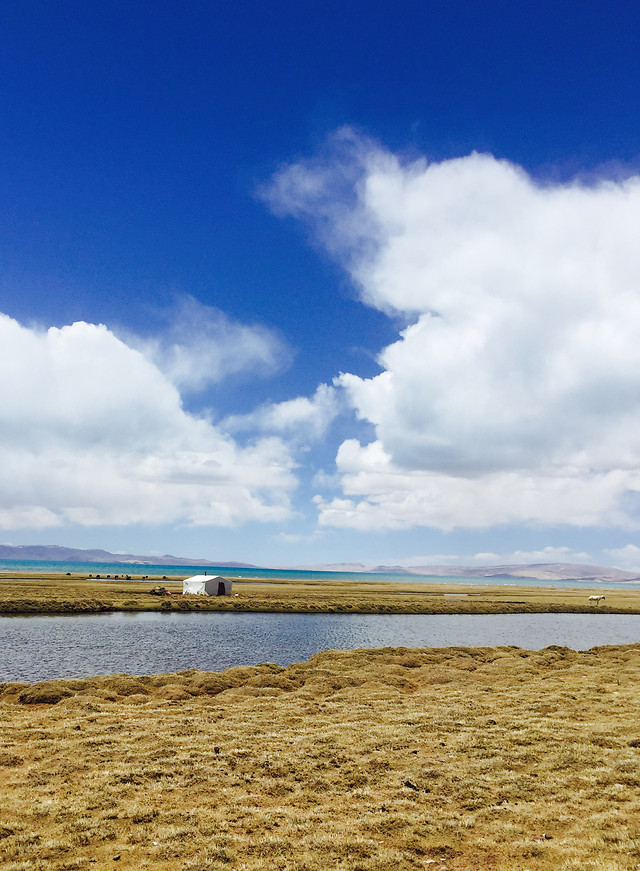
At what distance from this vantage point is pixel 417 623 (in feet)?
317

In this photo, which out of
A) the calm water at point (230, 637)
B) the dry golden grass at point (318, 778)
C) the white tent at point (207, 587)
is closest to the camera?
the dry golden grass at point (318, 778)

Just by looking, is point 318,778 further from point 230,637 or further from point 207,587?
point 207,587

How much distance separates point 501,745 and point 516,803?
5772mm

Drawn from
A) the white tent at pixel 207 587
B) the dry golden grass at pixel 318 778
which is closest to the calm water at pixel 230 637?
the dry golden grass at pixel 318 778

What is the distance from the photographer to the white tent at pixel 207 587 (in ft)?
418

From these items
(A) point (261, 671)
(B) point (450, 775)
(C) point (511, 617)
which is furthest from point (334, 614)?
(B) point (450, 775)

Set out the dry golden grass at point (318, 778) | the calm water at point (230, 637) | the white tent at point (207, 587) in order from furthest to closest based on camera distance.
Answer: the white tent at point (207, 587)
the calm water at point (230, 637)
the dry golden grass at point (318, 778)

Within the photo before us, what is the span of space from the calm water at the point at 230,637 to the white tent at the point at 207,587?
3114cm

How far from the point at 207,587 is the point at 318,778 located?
4565 inches

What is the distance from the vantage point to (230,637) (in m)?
67.8

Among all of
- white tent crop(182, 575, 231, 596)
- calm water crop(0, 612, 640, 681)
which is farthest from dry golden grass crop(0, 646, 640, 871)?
white tent crop(182, 575, 231, 596)

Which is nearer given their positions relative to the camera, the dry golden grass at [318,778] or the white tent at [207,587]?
the dry golden grass at [318,778]

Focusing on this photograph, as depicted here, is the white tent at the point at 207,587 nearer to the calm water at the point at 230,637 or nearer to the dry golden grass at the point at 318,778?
the calm water at the point at 230,637

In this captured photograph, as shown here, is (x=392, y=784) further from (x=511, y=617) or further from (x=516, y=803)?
(x=511, y=617)
